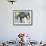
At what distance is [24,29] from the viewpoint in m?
5.00

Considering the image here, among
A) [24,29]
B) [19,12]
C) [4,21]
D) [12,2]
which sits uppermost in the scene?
[12,2]

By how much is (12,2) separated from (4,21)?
31.3 inches

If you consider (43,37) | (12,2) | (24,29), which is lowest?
(43,37)

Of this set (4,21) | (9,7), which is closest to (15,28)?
(4,21)

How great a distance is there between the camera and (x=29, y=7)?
16.4ft

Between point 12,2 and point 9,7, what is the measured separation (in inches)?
8.8

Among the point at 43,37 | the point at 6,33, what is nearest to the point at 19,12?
the point at 6,33

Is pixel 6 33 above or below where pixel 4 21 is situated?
below

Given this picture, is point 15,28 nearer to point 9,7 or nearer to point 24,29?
point 24,29

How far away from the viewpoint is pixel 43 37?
4988mm

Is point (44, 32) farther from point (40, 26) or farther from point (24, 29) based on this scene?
point (24, 29)

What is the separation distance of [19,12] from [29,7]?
1.41ft

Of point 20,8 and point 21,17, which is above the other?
point 20,8

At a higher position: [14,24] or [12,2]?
[12,2]
